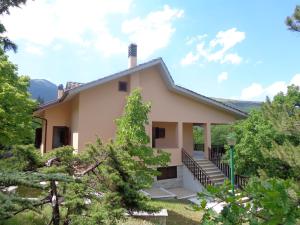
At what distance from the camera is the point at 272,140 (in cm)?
1263

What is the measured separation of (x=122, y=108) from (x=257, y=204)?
573 inches

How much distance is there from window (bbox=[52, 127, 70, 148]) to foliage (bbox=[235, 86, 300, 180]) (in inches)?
417

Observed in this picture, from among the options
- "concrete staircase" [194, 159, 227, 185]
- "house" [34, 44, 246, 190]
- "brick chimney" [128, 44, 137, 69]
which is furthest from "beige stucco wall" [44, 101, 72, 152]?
"concrete staircase" [194, 159, 227, 185]

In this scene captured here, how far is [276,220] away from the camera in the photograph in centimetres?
169

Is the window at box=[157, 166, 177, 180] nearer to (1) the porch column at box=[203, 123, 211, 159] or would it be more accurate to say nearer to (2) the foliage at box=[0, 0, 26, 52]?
(1) the porch column at box=[203, 123, 211, 159]

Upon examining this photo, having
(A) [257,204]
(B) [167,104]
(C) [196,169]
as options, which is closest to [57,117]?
(B) [167,104]

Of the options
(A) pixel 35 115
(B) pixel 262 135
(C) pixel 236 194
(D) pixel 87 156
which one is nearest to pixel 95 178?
(D) pixel 87 156

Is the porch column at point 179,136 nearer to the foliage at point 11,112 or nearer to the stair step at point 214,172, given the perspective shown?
the stair step at point 214,172

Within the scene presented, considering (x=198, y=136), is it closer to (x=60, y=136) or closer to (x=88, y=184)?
(x=60, y=136)

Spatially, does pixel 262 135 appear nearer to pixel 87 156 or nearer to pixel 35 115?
pixel 87 156

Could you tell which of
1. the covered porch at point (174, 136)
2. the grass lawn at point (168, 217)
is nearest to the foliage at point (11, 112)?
the grass lawn at point (168, 217)

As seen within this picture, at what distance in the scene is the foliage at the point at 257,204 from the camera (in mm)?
1651

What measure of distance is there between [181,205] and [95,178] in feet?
21.6

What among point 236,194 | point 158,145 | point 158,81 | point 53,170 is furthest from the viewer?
point 158,145
